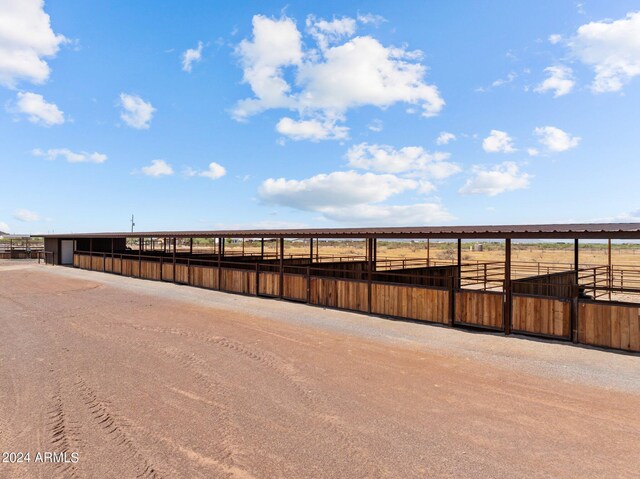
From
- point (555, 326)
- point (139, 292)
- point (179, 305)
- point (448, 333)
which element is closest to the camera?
point (555, 326)

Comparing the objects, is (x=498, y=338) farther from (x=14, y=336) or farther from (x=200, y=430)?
(x=14, y=336)

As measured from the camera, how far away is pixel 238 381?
6188 mm

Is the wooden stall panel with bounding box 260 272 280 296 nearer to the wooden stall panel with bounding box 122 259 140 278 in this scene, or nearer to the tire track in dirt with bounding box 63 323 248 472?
the tire track in dirt with bounding box 63 323 248 472

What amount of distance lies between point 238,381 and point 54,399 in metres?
2.58

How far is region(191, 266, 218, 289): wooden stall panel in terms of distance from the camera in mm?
17359

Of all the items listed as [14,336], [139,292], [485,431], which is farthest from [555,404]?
[139,292]

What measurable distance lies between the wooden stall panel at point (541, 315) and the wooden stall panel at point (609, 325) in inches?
11.7

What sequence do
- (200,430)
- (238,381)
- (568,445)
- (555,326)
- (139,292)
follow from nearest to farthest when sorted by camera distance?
1. (568,445)
2. (200,430)
3. (238,381)
4. (555,326)
5. (139,292)

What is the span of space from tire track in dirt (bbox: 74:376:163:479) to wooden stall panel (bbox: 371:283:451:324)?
7.93m

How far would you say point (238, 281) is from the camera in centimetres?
1623

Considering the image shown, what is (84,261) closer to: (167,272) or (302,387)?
(167,272)

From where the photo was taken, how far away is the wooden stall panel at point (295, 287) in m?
13.8

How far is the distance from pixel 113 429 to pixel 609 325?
9.28 m

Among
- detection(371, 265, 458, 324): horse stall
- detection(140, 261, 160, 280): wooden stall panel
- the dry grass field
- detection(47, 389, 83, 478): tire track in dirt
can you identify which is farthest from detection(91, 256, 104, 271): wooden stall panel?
detection(47, 389, 83, 478): tire track in dirt
